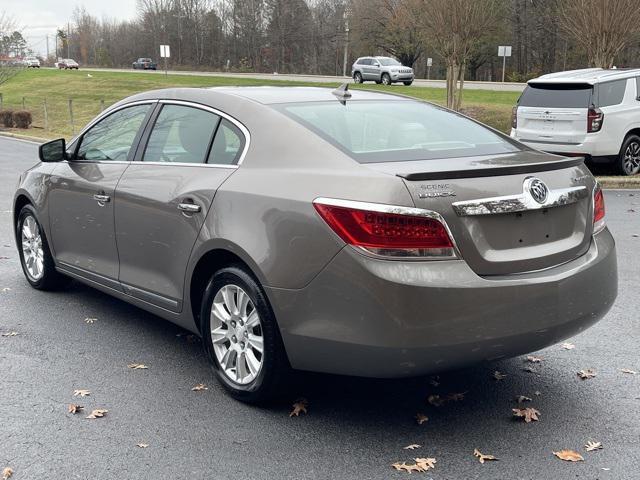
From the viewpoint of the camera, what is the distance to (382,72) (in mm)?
46469

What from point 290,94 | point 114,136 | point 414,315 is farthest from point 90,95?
point 414,315

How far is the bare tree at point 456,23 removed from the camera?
1984cm

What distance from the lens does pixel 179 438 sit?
386 centimetres

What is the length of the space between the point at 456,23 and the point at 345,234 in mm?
17715

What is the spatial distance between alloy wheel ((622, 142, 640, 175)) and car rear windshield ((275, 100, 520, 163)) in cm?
1043

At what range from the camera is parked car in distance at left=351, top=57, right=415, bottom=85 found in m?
45.6

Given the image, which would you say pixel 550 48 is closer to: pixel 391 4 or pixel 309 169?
pixel 391 4

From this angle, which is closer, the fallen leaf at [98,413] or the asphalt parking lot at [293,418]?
the asphalt parking lot at [293,418]

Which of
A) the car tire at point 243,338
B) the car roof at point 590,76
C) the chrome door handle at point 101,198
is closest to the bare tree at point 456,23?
the car roof at point 590,76

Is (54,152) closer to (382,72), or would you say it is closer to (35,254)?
(35,254)

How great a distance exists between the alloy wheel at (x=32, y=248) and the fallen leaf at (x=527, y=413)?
402 centimetres

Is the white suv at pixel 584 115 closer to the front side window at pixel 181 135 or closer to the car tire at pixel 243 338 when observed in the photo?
the front side window at pixel 181 135

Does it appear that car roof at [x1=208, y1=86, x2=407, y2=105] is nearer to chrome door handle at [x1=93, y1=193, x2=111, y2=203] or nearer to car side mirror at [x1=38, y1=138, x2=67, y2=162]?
chrome door handle at [x1=93, y1=193, x2=111, y2=203]

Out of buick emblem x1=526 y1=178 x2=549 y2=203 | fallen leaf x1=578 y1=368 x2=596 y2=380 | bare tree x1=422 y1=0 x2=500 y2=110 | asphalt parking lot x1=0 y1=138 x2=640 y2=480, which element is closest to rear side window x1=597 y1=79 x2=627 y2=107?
bare tree x1=422 y1=0 x2=500 y2=110
